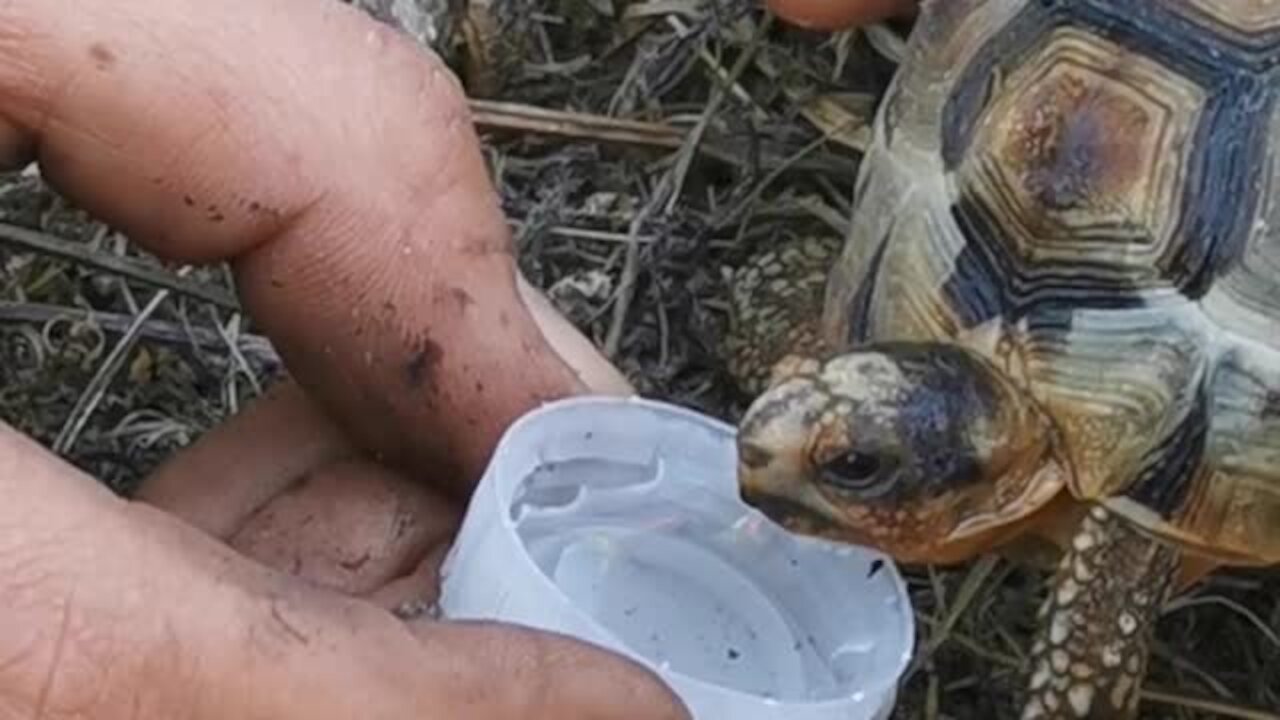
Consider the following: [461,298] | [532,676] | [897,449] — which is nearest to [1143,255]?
[897,449]

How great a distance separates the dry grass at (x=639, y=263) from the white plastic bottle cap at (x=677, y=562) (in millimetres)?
410

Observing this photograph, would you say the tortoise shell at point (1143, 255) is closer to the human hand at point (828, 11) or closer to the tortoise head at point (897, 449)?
the tortoise head at point (897, 449)

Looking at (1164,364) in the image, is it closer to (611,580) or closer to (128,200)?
(611,580)

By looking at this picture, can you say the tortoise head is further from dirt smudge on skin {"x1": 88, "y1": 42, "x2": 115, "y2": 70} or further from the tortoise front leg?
dirt smudge on skin {"x1": 88, "y1": 42, "x2": 115, "y2": 70}

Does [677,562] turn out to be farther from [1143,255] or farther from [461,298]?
[1143,255]

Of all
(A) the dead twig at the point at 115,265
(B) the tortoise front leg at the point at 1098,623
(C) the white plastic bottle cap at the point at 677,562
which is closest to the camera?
(C) the white plastic bottle cap at the point at 677,562

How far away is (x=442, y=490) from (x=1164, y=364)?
17.3 inches

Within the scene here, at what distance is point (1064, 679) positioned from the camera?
189cm

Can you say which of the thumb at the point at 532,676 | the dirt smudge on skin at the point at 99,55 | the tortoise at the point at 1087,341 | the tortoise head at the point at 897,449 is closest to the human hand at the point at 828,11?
the tortoise at the point at 1087,341

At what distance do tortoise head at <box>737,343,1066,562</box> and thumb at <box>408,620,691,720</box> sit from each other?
0.24 m

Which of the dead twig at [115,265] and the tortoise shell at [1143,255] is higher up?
the tortoise shell at [1143,255]

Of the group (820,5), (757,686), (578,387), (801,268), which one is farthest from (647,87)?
(757,686)

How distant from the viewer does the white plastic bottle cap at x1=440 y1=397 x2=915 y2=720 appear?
1.60m

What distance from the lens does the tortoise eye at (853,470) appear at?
1.73 meters
